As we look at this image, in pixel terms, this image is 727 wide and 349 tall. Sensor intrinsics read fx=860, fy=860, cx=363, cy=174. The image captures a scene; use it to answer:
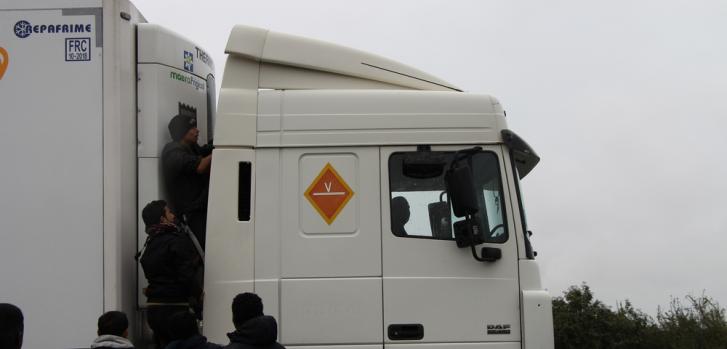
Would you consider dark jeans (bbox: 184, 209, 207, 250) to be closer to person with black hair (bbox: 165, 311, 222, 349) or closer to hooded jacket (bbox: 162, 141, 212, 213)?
hooded jacket (bbox: 162, 141, 212, 213)

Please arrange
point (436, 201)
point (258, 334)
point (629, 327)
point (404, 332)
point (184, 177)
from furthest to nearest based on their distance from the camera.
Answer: point (629, 327) < point (184, 177) < point (436, 201) < point (404, 332) < point (258, 334)

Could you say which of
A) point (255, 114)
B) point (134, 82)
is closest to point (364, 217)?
point (255, 114)

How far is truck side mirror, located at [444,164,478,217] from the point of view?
5.54 meters

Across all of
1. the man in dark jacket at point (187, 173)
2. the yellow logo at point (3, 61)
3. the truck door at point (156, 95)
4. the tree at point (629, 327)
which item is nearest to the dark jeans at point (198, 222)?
the man in dark jacket at point (187, 173)

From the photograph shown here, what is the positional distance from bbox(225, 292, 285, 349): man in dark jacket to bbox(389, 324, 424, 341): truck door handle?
2.79 ft

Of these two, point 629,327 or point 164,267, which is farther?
point 629,327

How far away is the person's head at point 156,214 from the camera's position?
18.1ft

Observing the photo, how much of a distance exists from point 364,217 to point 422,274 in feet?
1.76

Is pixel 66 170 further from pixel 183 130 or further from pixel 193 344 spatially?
pixel 193 344

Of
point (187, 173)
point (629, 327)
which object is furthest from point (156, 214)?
point (629, 327)

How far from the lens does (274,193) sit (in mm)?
5707

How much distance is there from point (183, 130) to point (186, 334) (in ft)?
5.14

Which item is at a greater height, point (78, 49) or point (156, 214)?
point (78, 49)

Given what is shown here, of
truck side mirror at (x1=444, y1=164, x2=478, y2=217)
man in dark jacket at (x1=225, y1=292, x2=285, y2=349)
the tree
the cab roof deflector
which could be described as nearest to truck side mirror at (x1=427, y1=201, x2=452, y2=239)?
truck side mirror at (x1=444, y1=164, x2=478, y2=217)
